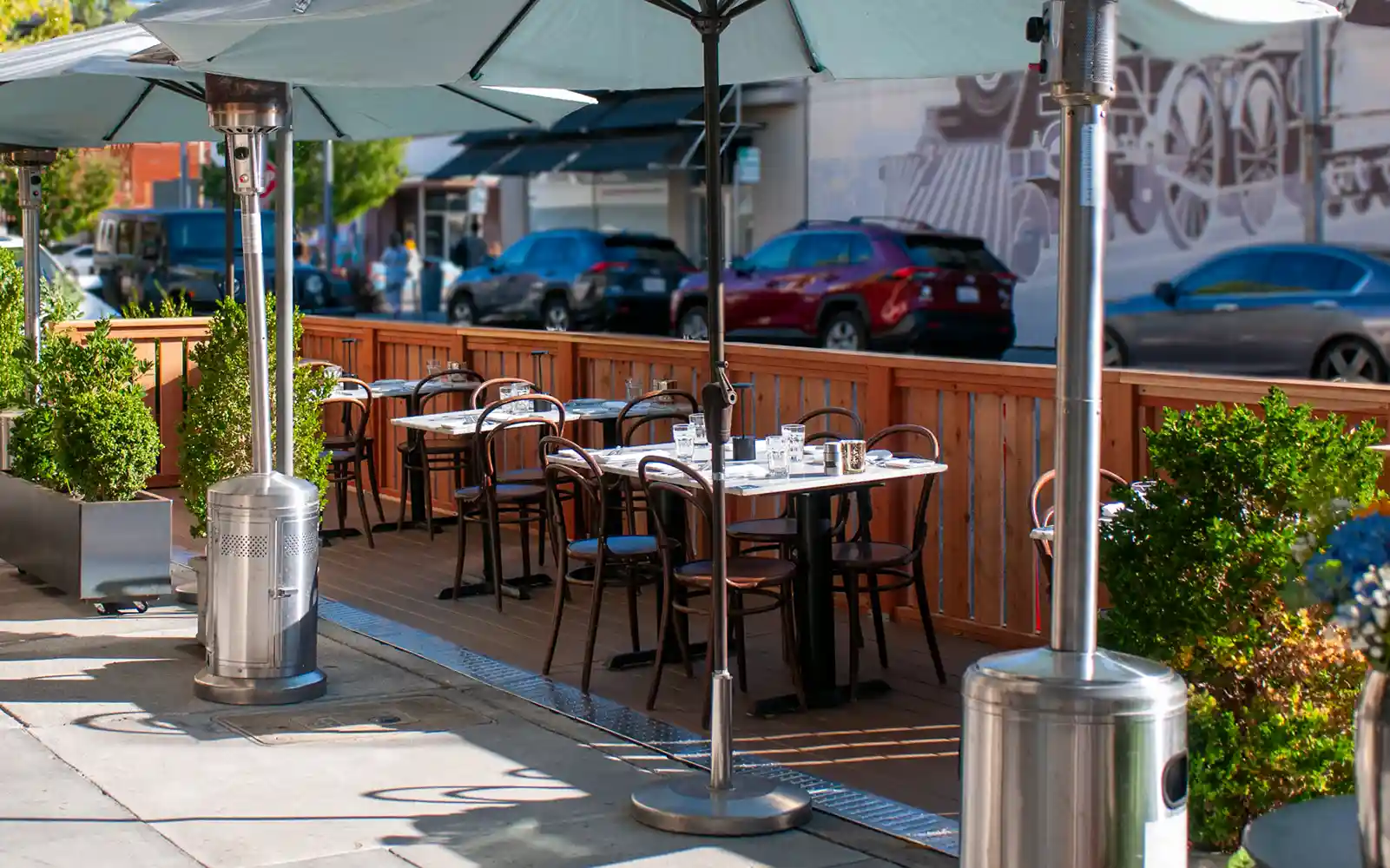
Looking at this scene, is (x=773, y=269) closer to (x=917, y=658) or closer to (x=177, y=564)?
(x=177, y=564)

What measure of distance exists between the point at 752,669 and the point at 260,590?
2132 mm

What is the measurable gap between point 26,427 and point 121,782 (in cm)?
401

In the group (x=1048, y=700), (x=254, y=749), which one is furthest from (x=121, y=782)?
(x=1048, y=700)

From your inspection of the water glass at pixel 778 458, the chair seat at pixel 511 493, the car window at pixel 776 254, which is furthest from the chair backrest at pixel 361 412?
the car window at pixel 776 254

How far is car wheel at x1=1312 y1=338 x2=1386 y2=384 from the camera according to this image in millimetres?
16062

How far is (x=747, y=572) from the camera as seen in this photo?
6.94m

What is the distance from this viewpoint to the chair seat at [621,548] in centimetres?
738

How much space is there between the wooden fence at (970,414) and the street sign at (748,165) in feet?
63.6

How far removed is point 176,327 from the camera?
13.2 m

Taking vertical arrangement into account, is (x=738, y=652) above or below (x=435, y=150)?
below

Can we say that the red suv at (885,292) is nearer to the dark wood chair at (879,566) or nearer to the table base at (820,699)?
the dark wood chair at (879,566)

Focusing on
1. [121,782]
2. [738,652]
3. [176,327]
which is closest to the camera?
[121,782]

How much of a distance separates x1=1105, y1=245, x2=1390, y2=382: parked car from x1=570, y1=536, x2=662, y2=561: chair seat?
10.3m

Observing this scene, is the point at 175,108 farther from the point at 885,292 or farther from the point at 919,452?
the point at 885,292
